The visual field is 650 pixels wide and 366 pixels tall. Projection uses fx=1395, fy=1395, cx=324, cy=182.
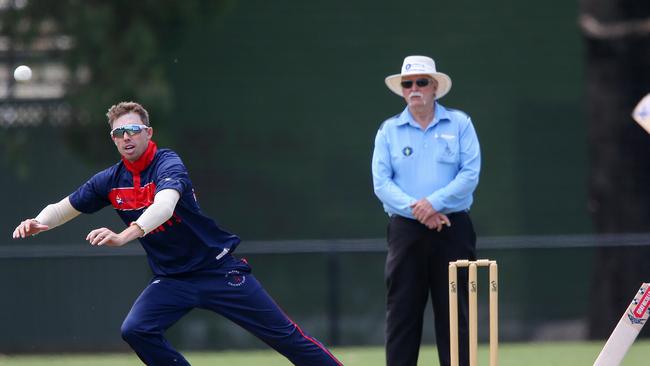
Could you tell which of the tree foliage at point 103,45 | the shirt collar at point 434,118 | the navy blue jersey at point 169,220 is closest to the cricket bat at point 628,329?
the shirt collar at point 434,118

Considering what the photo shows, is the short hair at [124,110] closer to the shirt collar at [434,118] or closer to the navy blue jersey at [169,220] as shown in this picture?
the navy blue jersey at [169,220]

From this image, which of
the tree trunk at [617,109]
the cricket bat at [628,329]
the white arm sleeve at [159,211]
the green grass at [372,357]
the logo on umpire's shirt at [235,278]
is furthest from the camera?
the tree trunk at [617,109]

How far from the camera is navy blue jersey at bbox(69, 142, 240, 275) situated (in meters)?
7.20

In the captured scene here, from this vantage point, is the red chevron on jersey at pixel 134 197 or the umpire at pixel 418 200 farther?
the umpire at pixel 418 200

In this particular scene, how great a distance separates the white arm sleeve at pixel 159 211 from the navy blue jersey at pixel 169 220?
315 millimetres

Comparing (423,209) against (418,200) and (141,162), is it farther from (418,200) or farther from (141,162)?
(141,162)

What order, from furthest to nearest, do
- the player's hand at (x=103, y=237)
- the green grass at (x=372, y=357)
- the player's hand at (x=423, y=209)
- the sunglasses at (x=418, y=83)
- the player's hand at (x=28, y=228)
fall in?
the green grass at (x=372, y=357)
the sunglasses at (x=418, y=83)
the player's hand at (x=423, y=209)
the player's hand at (x=28, y=228)
the player's hand at (x=103, y=237)

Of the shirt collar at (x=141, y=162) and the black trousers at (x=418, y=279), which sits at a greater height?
the shirt collar at (x=141, y=162)

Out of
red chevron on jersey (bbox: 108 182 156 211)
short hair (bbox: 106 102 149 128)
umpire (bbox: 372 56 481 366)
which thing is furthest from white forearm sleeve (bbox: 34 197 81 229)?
umpire (bbox: 372 56 481 366)

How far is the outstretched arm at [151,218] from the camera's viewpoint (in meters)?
6.43

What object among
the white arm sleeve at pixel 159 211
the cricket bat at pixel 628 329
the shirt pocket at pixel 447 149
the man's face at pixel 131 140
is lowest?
the cricket bat at pixel 628 329

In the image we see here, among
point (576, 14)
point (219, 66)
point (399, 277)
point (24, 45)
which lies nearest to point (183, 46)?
point (219, 66)

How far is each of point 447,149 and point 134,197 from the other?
5.77 ft

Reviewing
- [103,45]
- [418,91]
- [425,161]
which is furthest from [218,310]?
[103,45]
